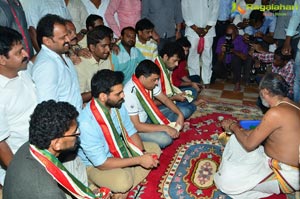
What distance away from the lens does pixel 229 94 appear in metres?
5.07

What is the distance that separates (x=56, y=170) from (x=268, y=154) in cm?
187

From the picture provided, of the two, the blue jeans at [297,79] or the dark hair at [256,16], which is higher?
the dark hair at [256,16]

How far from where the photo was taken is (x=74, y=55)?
323cm

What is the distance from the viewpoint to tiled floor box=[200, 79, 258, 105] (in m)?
4.84

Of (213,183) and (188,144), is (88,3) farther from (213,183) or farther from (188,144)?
(213,183)

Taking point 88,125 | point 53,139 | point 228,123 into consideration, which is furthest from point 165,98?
point 53,139

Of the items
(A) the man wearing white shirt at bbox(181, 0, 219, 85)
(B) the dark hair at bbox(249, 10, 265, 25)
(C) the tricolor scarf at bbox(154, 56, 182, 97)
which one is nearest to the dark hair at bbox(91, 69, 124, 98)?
(C) the tricolor scarf at bbox(154, 56, 182, 97)

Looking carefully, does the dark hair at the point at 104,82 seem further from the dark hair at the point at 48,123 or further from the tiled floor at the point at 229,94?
the tiled floor at the point at 229,94

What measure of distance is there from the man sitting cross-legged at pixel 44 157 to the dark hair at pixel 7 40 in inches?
27.0

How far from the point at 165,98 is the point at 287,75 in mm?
1931

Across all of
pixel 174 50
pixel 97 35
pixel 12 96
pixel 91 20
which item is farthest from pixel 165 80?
pixel 12 96

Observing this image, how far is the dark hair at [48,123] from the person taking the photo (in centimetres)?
159

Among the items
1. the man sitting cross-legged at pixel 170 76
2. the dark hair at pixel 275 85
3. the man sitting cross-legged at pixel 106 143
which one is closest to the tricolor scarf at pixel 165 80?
the man sitting cross-legged at pixel 170 76

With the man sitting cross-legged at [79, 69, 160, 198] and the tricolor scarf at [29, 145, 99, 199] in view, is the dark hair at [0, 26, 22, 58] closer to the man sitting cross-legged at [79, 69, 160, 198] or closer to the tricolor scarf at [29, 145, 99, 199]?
the man sitting cross-legged at [79, 69, 160, 198]
